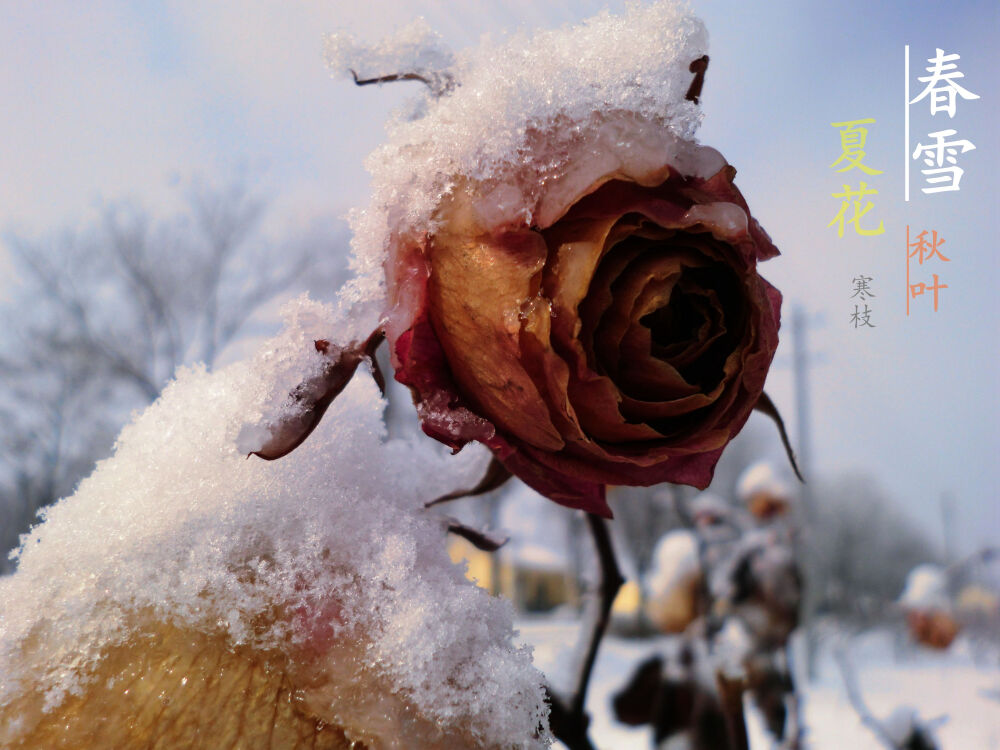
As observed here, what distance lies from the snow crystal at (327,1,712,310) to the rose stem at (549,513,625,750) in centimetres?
14

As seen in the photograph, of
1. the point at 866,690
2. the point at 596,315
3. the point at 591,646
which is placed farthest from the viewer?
the point at 866,690

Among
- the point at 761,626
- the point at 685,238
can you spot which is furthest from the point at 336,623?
the point at 761,626

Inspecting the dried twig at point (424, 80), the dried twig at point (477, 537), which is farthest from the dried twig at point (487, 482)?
the dried twig at point (424, 80)

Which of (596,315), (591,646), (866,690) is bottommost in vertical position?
(866,690)

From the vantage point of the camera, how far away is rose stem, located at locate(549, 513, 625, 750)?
25 centimetres

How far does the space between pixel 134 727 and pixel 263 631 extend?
1.3 inches

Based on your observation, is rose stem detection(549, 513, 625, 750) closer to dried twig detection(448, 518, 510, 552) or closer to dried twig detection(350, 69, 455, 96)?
dried twig detection(448, 518, 510, 552)

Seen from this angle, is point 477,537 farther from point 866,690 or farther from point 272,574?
point 866,690

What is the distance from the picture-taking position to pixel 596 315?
151mm

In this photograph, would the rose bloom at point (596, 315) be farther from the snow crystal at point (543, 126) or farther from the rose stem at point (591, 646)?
the rose stem at point (591, 646)

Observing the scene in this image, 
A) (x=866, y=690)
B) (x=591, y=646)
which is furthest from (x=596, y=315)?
(x=866, y=690)

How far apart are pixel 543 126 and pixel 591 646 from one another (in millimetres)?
222

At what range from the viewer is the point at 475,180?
A: 0.16 meters

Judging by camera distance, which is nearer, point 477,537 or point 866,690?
point 477,537
